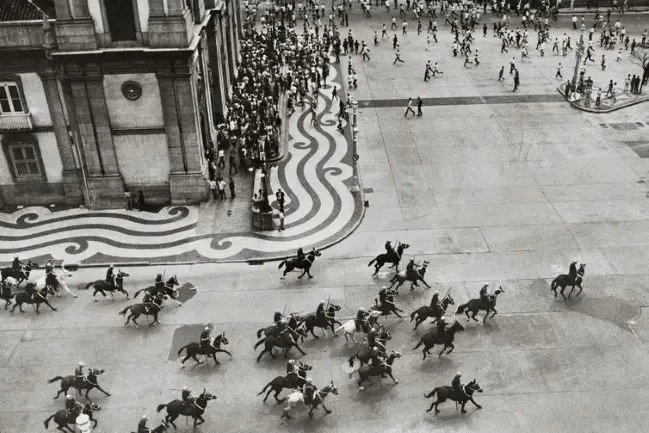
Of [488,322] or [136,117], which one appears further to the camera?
[136,117]

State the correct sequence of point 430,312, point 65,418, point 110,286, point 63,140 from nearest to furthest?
point 65,418
point 430,312
point 110,286
point 63,140

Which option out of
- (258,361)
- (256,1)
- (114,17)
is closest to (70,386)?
(258,361)

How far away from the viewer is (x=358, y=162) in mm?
44031

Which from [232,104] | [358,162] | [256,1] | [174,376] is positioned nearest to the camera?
[174,376]

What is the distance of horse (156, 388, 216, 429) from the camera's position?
74.3 ft

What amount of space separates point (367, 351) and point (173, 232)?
15.4 m

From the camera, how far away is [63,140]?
36.9 m

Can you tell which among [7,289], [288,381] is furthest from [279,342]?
[7,289]

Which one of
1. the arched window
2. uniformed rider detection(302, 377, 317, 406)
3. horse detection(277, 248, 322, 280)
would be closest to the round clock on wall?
the arched window

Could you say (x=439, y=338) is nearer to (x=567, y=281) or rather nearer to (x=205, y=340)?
(x=567, y=281)

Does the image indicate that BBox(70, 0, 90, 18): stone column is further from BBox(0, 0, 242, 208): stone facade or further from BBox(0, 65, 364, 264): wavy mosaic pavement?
BBox(0, 65, 364, 264): wavy mosaic pavement

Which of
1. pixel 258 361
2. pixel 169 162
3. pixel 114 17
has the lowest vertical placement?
pixel 258 361

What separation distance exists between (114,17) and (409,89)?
29.6 meters

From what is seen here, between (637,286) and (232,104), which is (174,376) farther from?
(232,104)
